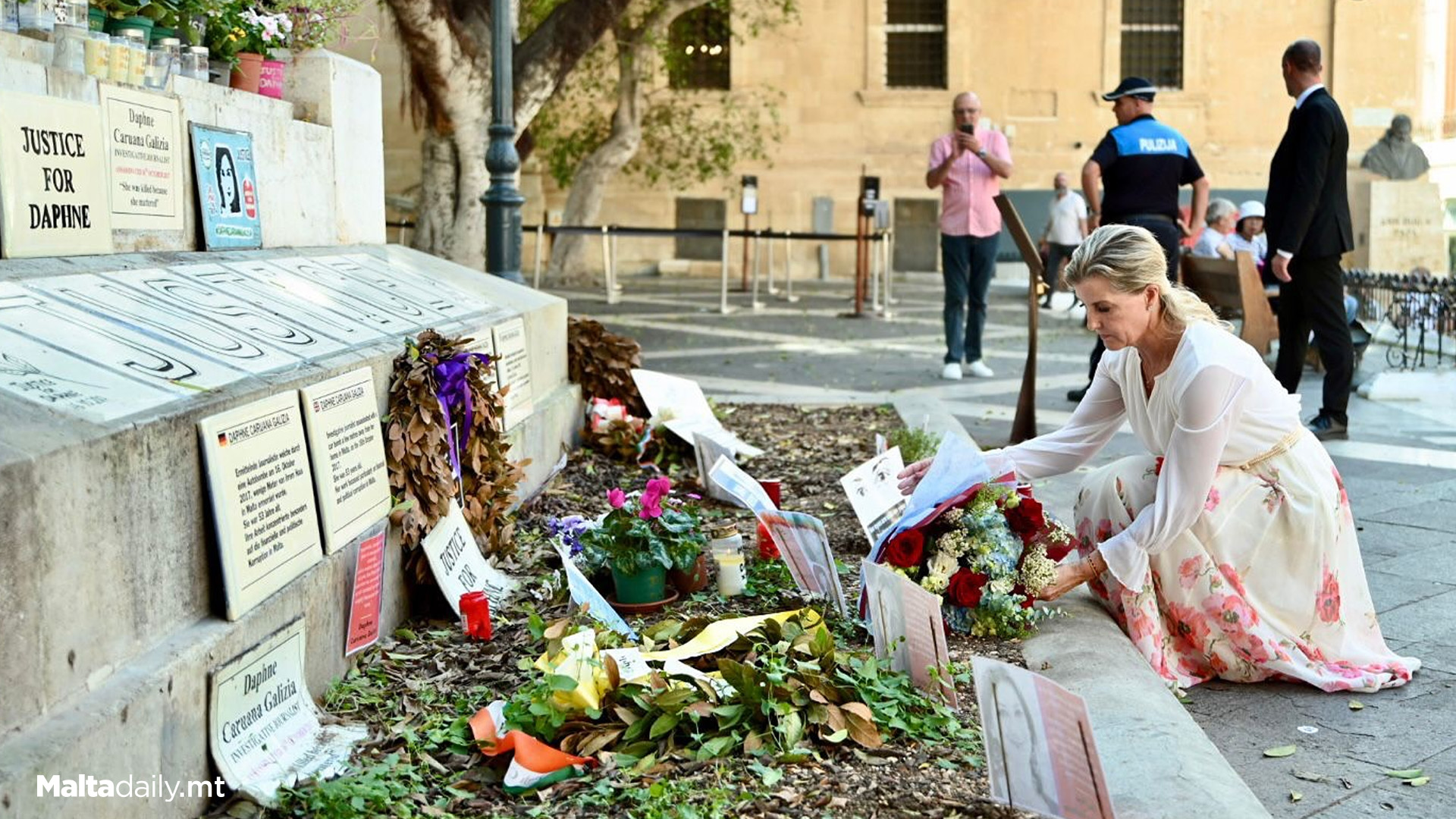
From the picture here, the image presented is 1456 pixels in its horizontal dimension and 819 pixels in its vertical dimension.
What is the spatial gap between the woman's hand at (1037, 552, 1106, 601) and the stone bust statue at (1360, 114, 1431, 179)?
20.8 metres

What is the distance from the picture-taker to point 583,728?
3.00m

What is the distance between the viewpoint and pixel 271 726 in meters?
2.88

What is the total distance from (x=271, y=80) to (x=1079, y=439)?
3486mm

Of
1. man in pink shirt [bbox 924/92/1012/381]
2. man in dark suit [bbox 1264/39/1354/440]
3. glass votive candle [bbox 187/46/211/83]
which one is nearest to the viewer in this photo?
glass votive candle [bbox 187/46/211/83]

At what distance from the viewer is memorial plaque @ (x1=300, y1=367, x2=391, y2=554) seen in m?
3.46

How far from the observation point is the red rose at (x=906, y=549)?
381 centimetres

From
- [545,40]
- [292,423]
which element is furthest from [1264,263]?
[292,423]

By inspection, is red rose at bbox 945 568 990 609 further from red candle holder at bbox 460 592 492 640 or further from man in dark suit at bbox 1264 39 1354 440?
man in dark suit at bbox 1264 39 1354 440

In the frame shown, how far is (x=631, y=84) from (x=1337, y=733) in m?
17.8

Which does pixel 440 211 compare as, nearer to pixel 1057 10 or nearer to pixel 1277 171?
pixel 1277 171

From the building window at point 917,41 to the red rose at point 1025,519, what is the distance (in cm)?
2047

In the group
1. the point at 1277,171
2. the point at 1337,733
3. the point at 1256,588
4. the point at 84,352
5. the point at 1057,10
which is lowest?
the point at 1337,733

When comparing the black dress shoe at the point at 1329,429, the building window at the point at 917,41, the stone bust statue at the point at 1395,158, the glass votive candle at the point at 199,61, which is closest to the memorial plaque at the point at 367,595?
the glass votive candle at the point at 199,61

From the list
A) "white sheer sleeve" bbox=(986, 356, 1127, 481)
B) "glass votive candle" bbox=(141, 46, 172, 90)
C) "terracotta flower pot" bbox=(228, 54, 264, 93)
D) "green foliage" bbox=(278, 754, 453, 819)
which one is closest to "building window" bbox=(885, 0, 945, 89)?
"terracotta flower pot" bbox=(228, 54, 264, 93)
